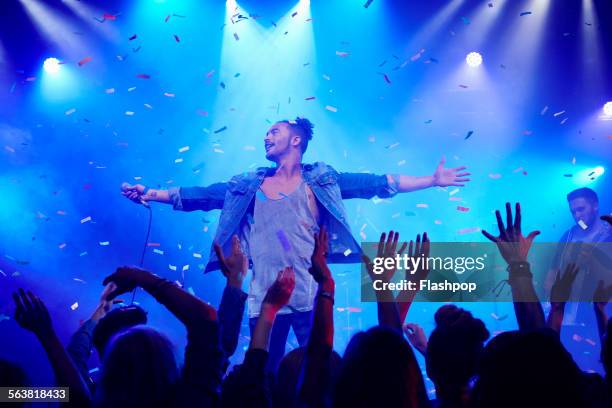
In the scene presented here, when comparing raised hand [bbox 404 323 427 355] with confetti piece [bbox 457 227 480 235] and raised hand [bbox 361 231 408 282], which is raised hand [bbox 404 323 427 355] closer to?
raised hand [bbox 361 231 408 282]

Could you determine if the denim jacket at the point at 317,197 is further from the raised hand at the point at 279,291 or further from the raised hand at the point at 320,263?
the raised hand at the point at 279,291

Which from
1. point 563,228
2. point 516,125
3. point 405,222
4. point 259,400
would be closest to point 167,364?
point 259,400

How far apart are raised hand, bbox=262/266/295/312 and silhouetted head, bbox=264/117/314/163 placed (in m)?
3.71

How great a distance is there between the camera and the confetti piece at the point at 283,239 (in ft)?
16.3

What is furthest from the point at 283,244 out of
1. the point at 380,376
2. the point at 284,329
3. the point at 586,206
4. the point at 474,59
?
Result: the point at 474,59

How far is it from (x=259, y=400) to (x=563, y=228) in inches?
326

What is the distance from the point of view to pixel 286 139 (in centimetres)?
585

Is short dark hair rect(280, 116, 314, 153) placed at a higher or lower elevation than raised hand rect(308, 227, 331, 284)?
higher

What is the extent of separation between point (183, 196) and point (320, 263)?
3705 mm

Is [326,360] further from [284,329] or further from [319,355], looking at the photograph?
[284,329]

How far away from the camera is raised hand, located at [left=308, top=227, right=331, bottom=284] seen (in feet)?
6.93

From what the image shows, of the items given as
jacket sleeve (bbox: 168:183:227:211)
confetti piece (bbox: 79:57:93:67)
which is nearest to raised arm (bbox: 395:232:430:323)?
jacket sleeve (bbox: 168:183:227:211)

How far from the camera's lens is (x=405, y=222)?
813cm

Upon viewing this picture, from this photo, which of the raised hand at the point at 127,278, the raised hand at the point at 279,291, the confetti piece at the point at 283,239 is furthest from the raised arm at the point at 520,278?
the confetti piece at the point at 283,239
